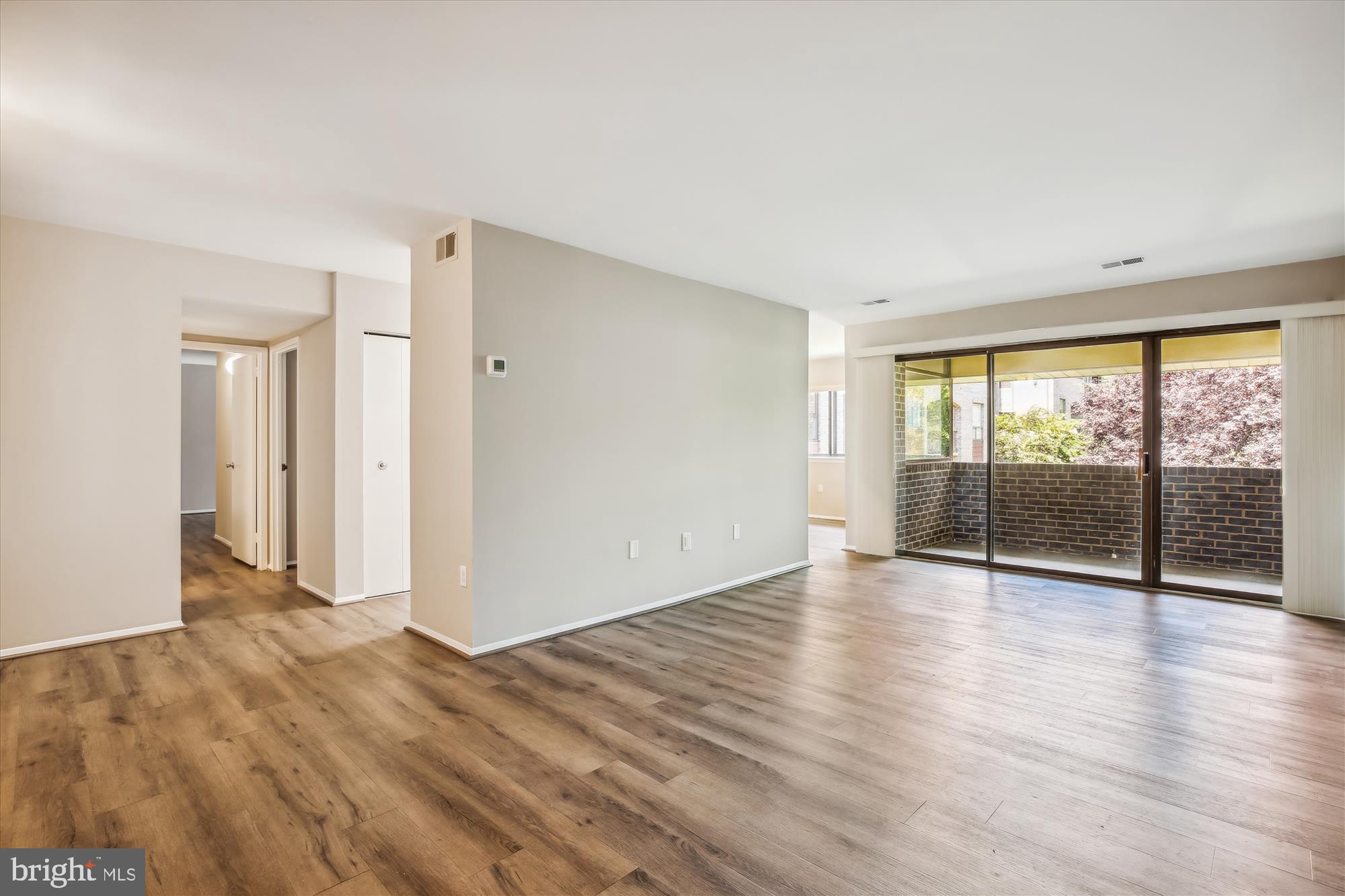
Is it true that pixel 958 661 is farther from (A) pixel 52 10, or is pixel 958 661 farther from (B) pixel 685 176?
(A) pixel 52 10

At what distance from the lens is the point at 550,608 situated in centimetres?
398

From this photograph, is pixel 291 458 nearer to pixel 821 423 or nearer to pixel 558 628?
pixel 558 628

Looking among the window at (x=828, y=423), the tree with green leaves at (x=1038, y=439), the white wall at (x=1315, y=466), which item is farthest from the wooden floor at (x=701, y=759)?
the window at (x=828, y=423)

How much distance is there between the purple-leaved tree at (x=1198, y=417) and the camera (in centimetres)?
479

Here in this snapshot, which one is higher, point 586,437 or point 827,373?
point 827,373

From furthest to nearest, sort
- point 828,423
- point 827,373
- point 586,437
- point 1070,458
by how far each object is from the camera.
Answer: point 828,423 < point 827,373 < point 1070,458 < point 586,437

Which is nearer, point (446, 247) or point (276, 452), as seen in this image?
point (446, 247)

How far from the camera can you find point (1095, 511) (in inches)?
218

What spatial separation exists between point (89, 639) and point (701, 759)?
3991 mm

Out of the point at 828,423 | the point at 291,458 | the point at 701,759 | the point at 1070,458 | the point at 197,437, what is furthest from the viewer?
the point at 197,437

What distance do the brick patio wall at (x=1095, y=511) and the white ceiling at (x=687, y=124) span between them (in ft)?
6.18

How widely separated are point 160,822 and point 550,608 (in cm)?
217

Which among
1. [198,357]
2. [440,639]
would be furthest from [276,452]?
[198,357]

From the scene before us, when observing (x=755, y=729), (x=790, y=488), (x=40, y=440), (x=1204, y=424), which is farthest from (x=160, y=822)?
(x=1204, y=424)
